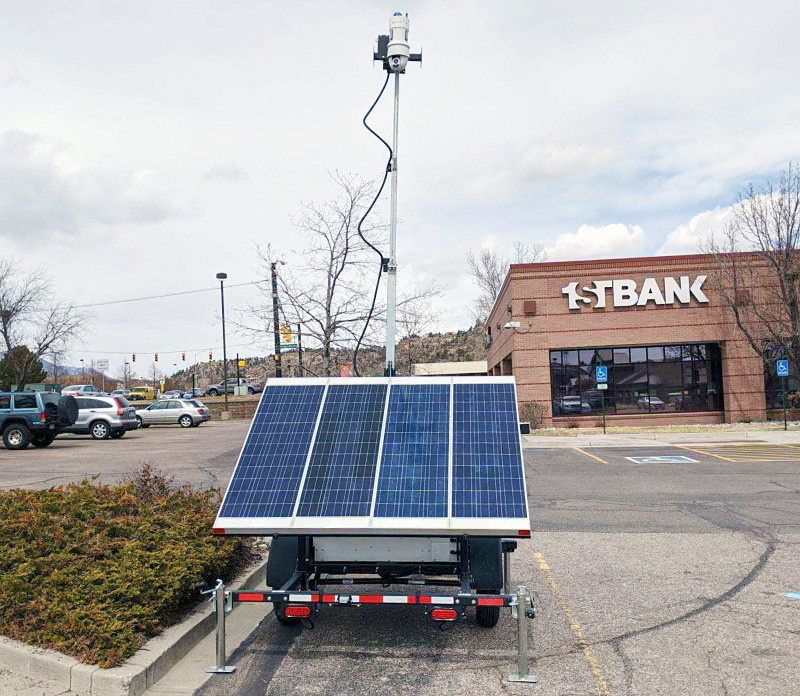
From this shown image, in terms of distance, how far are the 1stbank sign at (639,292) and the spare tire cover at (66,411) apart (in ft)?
61.6

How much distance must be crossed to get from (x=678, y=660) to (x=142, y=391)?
74.5m

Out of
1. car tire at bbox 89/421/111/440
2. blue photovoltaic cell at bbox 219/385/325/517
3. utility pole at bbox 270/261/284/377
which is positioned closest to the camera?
blue photovoltaic cell at bbox 219/385/325/517

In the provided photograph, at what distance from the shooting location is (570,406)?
98.5 ft

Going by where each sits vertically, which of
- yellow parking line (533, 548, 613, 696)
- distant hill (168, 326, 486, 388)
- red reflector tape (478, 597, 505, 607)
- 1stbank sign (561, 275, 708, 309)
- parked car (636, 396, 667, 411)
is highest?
1stbank sign (561, 275, 708, 309)

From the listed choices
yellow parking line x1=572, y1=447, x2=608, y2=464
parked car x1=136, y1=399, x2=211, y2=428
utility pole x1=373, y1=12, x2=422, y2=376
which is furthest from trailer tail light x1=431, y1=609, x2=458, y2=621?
parked car x1=136, y1=399, x2=211, y2=428

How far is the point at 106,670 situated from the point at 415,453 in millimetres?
2472

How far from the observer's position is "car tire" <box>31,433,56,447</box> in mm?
24219

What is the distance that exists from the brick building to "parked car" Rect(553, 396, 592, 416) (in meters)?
0.04

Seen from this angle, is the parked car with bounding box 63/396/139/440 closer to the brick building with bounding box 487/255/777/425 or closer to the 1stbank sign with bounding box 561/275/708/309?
the brick building with bounding box 487/255/777/425

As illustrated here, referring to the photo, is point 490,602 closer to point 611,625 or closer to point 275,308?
point 611,625

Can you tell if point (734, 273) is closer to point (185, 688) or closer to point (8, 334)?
point (185, 688)

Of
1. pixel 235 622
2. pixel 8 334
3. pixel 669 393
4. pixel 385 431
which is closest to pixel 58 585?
pixel 235 622

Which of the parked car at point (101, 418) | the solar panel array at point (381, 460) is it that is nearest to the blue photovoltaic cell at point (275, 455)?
the solar panel array at point (381, 460)

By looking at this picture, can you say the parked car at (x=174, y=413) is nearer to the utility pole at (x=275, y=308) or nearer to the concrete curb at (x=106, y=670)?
the utility pole at (x=275, y=308)
